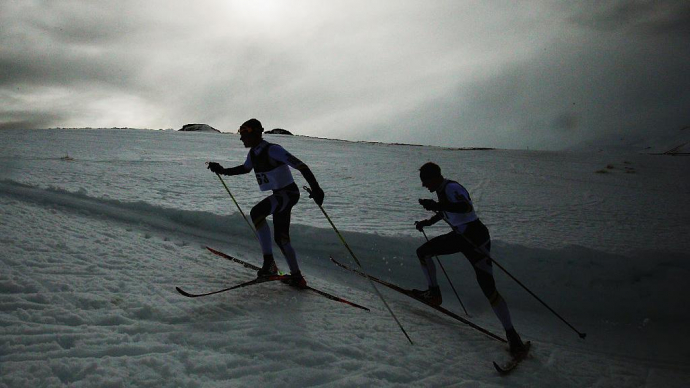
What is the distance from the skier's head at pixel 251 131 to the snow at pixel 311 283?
2.02m

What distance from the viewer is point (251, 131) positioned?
5137 mm

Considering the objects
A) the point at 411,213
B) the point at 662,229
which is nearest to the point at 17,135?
the point at 411,213

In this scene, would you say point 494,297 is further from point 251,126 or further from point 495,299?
point 251,126

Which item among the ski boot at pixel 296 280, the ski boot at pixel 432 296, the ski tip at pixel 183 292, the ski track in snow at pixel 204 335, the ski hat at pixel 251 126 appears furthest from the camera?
the ski boot at pixel 432 296

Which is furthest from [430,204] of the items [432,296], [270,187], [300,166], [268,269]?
[268,269]

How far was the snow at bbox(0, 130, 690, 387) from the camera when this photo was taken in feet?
11.2

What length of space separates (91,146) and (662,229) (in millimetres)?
20679

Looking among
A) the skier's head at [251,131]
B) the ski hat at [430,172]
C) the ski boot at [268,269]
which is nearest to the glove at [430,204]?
the ski hat at [430,172]

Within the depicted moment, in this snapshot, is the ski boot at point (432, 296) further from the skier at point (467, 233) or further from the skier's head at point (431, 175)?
the skier's head at point (431, 175)

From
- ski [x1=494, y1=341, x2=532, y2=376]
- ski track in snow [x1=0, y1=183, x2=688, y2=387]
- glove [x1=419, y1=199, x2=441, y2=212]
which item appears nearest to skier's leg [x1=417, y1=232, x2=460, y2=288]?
ski track in snow [x1=0, y1=183, x2=688, y2=387]

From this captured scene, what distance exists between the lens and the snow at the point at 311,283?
3424mm

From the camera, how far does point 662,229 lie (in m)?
9.27

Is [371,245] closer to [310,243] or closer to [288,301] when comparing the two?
[310,243]

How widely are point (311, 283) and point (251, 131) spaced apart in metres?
2.62
